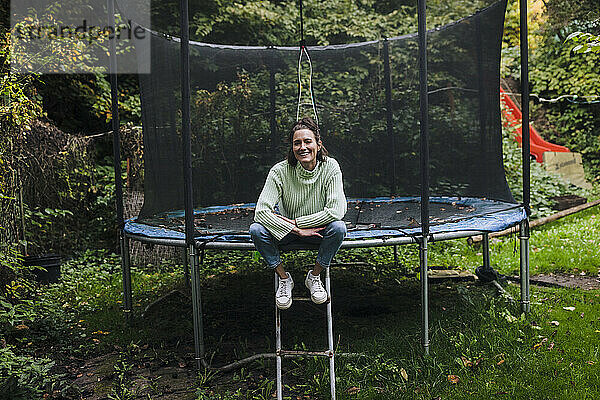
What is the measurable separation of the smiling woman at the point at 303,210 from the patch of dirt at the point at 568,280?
6.23 feet

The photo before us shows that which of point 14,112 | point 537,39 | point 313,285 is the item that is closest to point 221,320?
point 313,285

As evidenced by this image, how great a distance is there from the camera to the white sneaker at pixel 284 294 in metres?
2.20

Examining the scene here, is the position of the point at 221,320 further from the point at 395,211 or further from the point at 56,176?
the point at 56,176

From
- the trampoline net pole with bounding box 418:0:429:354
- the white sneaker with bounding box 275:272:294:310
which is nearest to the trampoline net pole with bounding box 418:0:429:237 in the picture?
the trampoline net pole with bounding box 418:0:429:354

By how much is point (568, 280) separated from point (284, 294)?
226 cm

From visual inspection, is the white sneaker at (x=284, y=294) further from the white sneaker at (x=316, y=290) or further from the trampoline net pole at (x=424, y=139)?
the trampoline net pole at (x=424, y=139)

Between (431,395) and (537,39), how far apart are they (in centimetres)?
706

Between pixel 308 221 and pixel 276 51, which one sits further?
pixel 276 51

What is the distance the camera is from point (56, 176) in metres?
4.30

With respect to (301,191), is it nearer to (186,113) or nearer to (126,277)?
(186,113)

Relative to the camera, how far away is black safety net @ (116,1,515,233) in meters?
3.46

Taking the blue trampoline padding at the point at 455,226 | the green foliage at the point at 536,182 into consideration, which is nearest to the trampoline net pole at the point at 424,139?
the blue trampoline padding at the point at 455,226

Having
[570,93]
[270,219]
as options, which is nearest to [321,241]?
[270,219]

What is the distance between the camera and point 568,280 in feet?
11.8
